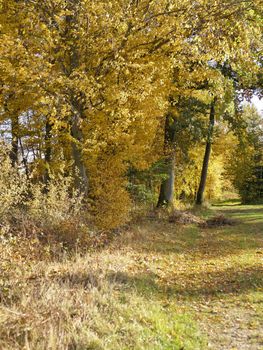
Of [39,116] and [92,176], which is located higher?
[39,116]

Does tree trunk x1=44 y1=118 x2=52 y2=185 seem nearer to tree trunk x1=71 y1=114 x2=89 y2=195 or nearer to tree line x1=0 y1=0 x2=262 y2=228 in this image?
tree line x1=0 y1=0 x2=262 y2=228

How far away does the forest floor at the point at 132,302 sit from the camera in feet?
12.2

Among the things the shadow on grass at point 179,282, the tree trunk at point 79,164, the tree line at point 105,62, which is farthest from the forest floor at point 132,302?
the tree line at point 105,62

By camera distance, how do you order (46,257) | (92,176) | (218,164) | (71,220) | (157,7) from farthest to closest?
(218,164)
(92,176)
(157,7)
(71,220)
(46,257)

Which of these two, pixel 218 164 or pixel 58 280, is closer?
pixel 58 280

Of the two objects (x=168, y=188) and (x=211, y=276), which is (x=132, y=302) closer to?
(x=211, y=276)

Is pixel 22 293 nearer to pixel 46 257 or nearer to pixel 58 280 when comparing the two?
pixel 58 280

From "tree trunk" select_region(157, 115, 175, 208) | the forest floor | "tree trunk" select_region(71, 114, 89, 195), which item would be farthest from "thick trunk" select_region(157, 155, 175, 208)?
the forest floor

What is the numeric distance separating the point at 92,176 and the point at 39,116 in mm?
2937

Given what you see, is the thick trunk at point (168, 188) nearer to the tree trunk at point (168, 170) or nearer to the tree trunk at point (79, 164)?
the tree trunk at point (168, 170)

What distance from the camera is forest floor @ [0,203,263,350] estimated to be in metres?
3.71

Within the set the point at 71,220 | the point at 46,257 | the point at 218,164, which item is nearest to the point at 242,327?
the point at 46,257

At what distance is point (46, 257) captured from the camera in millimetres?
5719

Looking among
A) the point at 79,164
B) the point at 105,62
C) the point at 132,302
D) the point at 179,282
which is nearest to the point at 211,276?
the point at 179,282
